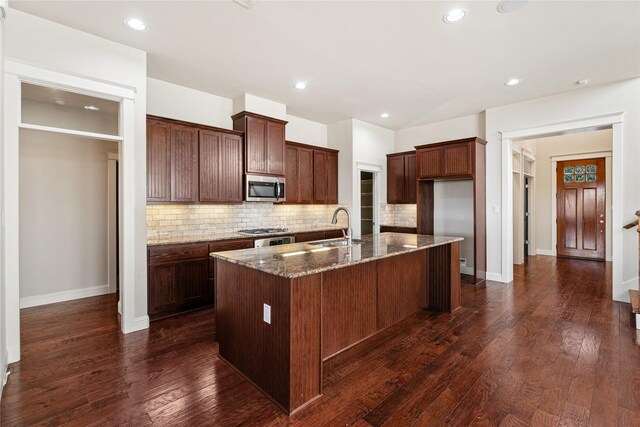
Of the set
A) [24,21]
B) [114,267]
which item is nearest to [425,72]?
[24,21]

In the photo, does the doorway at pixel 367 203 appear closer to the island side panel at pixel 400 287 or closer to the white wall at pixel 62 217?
the island side panel at pixel 400 287

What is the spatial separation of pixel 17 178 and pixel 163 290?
5.67ft

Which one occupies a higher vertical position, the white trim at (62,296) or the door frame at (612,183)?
the door frame at (612,183)

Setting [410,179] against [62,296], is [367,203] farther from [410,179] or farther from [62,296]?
[62,296]

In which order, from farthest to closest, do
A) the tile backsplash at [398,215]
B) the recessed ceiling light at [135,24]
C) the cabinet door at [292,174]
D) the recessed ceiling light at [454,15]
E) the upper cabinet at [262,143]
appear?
the tile backsplash at [398,215]
the cabinet door at [292,174]
the upper cabinet at [262,143]
the recessed ceiling light at [135,24]
the recessed ceiling light at [454,15]

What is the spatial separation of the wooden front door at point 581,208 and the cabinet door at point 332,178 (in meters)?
5.71

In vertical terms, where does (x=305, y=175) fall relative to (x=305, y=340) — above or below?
above

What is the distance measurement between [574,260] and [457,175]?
4285 millimetres

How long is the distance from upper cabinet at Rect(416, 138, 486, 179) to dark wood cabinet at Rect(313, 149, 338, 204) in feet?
5.46

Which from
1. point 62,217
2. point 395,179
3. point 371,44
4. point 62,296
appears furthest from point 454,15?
point 62,296

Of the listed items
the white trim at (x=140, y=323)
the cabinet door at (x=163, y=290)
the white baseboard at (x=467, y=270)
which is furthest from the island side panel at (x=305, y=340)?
the white baseboard at (x=467, y=270)

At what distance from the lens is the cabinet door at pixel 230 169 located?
14.6ft

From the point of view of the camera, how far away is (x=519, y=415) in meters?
1.92

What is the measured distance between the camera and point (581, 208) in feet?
23.7
